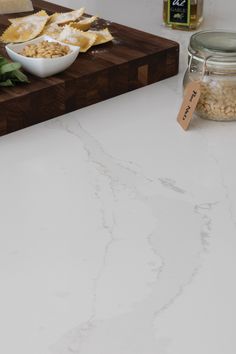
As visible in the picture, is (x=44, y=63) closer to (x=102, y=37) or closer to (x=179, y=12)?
(x=102, y=37)

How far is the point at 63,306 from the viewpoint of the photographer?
840 millimetres

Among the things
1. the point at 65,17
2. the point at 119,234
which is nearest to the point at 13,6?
the point at 65,17

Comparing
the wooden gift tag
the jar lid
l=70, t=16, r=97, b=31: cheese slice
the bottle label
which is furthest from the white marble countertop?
the bottle label

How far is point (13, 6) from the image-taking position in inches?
67.7

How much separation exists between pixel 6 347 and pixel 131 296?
A: 0.16 meters

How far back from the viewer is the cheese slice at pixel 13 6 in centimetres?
171

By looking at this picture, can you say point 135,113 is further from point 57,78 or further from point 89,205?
point 89,205

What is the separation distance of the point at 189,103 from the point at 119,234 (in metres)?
0.36

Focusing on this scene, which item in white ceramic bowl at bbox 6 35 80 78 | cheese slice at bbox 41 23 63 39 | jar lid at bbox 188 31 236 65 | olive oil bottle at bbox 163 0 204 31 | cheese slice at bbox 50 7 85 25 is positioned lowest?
olive oil bottle at bbox 163 0 204 31

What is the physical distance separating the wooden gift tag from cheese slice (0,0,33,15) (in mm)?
638

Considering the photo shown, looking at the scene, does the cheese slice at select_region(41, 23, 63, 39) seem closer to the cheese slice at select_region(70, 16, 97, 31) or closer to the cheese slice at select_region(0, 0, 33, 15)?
the cheese slice at select_region(70, 16, 97, 31)

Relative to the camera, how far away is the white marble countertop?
0.81 meters

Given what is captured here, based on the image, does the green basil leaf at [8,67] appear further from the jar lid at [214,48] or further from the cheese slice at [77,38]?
the jar lid at [214,48]

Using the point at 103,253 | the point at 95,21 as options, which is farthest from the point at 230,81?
the point at 95,21
